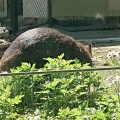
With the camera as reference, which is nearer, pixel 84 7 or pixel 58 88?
pixel 58 88

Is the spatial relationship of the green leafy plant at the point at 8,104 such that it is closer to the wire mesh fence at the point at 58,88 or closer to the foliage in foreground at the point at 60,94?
the foliage in foreground at the point at 60,94

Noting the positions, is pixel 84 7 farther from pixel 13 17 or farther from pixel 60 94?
pixel 60 94

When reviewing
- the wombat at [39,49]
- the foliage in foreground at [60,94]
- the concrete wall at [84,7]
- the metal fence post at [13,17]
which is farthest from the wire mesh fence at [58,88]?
the concrete wall at [84,7]

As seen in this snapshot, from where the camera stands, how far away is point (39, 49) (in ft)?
24.6

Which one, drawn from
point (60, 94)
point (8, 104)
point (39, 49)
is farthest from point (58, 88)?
point (39, 49)

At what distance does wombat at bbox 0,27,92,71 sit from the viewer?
734 cm

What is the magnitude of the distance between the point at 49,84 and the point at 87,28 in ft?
26.7

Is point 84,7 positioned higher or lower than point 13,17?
higher

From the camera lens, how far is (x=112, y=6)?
13.7 meters

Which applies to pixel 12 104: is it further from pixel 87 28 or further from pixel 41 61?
pixel 87 28

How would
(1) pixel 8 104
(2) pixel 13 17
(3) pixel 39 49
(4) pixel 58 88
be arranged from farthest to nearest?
(2) pixel 13 17 → (3) pixel 39 49 → (4) pixel 58 88 → (1) pixel 8 104

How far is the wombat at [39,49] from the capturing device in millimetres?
7344

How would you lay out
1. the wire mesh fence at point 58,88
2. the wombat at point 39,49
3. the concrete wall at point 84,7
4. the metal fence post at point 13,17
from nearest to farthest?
the wire mesh fence at point 58,88
the wombat at point 39,49
the metal fence post at point 13,17
the concrete wall at point 84,7

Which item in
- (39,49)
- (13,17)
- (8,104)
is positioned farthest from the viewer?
(13,17)
